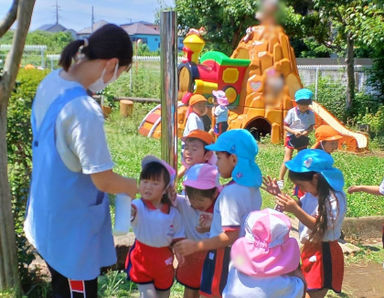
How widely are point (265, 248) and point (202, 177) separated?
52cm

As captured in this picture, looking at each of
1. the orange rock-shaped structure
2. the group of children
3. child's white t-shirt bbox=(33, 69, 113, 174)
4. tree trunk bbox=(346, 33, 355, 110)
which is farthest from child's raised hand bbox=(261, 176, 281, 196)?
tree trunk bbox=(346, 33, 355, 110)

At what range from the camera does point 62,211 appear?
5.78 feet

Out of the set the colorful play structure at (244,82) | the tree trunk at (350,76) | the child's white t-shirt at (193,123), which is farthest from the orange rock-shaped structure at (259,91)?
the child's white t-shirt at (193,123)

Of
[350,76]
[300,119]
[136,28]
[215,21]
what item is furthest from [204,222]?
[215,21]

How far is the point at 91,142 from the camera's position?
1.65 m

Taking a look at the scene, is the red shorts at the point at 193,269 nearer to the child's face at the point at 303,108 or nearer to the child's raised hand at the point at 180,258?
the child's raised hand at the point at 180,258

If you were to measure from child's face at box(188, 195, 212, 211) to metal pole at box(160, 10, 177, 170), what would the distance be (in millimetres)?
446

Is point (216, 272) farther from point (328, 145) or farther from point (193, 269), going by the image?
point (328, 145)

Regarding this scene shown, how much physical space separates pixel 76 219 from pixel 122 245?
1.53 meters

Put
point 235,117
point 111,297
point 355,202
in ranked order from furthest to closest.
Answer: point 235,117
point 355,202
point 111,297

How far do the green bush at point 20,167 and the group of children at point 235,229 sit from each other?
0.74 meters

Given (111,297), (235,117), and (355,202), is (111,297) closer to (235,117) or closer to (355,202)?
(355,202)

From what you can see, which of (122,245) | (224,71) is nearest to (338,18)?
(224,71)

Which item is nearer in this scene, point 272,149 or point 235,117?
point 272,149
